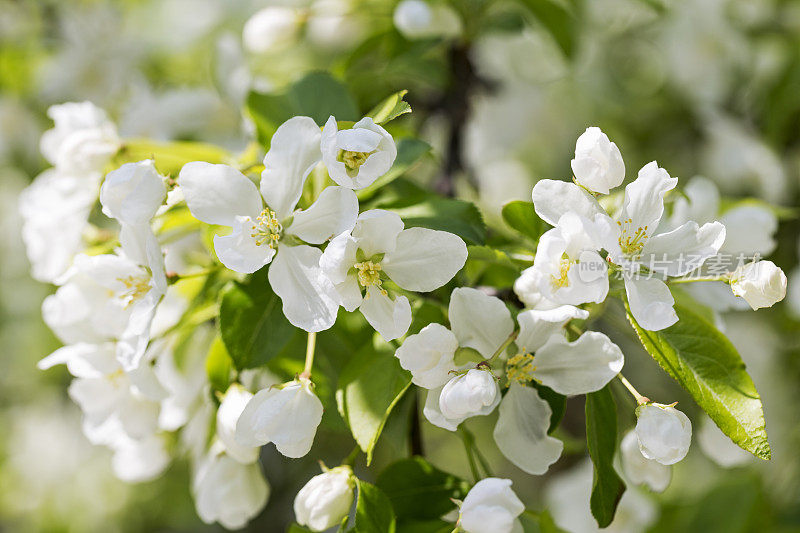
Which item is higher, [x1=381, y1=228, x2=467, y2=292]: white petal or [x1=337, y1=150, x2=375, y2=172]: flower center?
[x1=337, y1=150, x2=375, y2=172]: flower center

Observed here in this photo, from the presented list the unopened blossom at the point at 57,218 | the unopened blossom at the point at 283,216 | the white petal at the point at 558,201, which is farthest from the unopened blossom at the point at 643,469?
the unopened blossom at the point at 57,218

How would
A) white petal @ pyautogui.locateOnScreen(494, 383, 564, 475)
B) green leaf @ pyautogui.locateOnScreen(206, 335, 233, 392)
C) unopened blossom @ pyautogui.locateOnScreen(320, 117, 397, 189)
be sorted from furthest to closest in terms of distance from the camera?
green leaf @ pyautogui.locateOnScreen(206, 335, 233, 392), white petal @ pyautogui.locateOnScreen(494, 383, 564, 475), unopened blossom @ pyautogui.locateOnScreen(320, 117, 397, 189)

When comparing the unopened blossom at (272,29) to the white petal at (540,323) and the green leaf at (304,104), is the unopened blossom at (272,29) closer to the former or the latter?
the green leaf at (304,104)

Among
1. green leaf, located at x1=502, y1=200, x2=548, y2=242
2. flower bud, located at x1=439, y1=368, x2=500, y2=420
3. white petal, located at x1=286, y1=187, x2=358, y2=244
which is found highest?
white petal, located at x1=286, y1=187, x2=358, y2=244

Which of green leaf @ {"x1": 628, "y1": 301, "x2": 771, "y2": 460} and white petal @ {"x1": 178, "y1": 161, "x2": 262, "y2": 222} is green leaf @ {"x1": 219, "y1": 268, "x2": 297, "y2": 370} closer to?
white petal @ {"x1": 178, "y1": 161, "x2": 262, "y2": 222}

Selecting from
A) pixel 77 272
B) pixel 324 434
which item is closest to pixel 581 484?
pixel 324 434

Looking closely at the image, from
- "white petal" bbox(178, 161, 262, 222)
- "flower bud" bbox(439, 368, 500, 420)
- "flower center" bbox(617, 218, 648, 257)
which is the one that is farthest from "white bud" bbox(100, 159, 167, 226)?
"flower center" bbox(617, 218, 648, 257)
